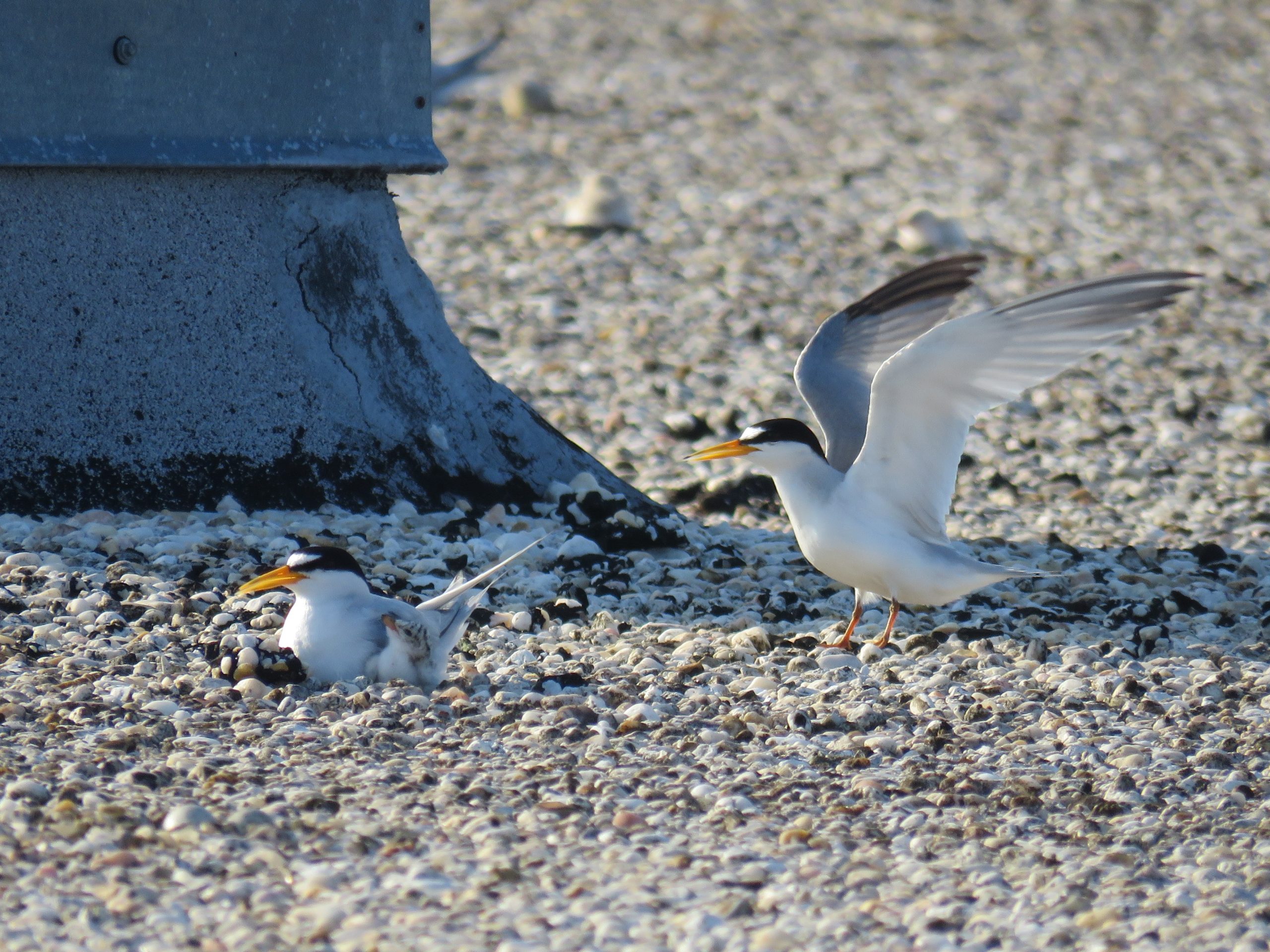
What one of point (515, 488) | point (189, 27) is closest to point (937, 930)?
point (515, 488)

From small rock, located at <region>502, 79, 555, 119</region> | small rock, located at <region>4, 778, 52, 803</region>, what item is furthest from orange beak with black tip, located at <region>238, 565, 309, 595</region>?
small rock, located at <region>502, 79, 555, 119</region>

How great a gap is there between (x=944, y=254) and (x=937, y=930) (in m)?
7.84

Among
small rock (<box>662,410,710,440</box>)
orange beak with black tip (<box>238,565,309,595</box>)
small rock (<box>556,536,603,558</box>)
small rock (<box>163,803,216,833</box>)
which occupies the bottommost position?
small rock (<box>163,803,216,833</box>)

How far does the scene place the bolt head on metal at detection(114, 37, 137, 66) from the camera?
16.9 feet

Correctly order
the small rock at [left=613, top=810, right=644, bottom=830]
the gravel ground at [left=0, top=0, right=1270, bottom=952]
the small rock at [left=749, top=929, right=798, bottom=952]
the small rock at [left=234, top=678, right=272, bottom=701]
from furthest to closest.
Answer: the small rock at [left=234, top=678, right=272, bottom=701] → the small rock at [left=613, top=810, right=644, bottom=830] → the gravel ground at [left=0, top=0, right=1270, bottom=952] → the small rock at [left=749, top=929, right=798, bottom=952]

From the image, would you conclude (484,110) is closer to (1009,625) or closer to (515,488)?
→ (515,488)

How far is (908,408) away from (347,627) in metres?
1.64

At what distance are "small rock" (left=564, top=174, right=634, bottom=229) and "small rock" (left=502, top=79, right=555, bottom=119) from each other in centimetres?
365

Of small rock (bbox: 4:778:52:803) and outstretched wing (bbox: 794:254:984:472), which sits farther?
outstretched wing (bbox: 794:254:984:472)

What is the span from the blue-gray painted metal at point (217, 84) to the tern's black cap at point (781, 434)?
1682 mm

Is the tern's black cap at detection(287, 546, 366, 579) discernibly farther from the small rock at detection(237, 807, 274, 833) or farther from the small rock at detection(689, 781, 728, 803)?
the small rock at detection(689, 781, 728, 803)

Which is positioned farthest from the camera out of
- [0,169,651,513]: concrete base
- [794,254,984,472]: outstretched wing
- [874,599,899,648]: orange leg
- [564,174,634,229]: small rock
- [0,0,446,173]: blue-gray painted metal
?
[564,174,634,229]: small rock

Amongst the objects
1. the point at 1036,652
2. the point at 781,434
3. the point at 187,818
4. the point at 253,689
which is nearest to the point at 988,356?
the point at 781,434

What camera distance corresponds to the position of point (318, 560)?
166 inches
